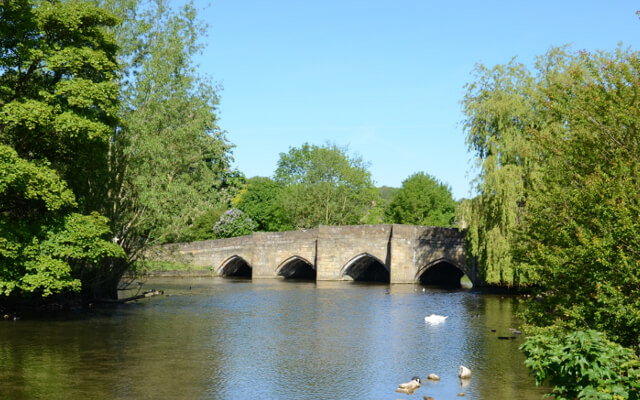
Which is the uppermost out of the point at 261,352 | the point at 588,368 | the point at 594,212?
the point at 594,212

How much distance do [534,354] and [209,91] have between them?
2231 centimetres

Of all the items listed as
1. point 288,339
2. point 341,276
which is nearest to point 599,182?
point 288,339

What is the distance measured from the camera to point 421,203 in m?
72.2

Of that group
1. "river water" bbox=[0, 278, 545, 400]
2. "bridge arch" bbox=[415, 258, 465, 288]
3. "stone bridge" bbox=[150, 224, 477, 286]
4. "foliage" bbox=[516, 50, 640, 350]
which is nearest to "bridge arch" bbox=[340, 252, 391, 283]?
"stone bridge" bbox=[150, 224, 477, 286]

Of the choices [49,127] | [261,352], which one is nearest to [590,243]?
[261,352]

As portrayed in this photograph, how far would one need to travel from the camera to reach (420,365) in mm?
16406

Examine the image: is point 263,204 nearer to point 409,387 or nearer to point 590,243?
point 409,387

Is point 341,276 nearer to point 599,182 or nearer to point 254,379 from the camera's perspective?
point 254,379

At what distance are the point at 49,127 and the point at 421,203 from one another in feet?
Result: 184

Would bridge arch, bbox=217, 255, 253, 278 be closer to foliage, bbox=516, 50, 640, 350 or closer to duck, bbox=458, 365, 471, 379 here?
duck, bbox=458, 365, 471, 379

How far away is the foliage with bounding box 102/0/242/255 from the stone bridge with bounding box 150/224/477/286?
17577 mm

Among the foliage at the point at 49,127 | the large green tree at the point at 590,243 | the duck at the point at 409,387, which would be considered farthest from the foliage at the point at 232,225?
the duck at the point at 409,387

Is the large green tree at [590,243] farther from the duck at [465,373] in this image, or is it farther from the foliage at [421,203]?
the foliage at [421,203]

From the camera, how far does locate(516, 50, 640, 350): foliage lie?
11.5 m
